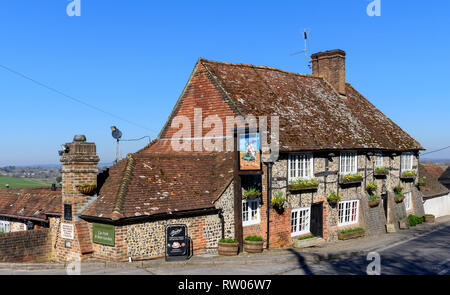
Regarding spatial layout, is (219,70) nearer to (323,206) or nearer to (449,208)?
(323,206)

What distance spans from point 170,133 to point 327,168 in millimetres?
8136

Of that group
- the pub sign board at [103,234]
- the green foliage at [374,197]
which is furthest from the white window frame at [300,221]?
the pub sign board at [103,234]

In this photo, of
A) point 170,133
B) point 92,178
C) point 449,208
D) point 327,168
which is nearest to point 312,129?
point 327,168

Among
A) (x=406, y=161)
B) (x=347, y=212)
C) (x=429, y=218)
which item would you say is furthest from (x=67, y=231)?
(x=429, y=218)

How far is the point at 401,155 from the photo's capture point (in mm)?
27859

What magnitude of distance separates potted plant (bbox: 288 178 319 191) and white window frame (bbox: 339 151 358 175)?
8.91ft

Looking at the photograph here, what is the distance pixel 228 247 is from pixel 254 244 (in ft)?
3.86

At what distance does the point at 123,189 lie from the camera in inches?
617

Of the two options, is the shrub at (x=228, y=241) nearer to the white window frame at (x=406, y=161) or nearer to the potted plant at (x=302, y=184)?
the potted plant at (x=302, y=184)

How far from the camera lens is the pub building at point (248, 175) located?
15742 mm

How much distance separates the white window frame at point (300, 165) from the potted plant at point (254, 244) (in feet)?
12.1

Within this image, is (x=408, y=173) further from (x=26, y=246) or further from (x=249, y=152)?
(x=26, y=246)

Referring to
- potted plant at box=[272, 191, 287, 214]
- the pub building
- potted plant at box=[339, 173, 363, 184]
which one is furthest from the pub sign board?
potted plant at box=[339, 173, 363, 184]

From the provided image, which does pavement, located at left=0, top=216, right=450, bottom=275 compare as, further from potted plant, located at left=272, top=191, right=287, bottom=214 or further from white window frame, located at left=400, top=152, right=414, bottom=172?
white window frame, located at left=400, top=152, right=414, bottom=172
